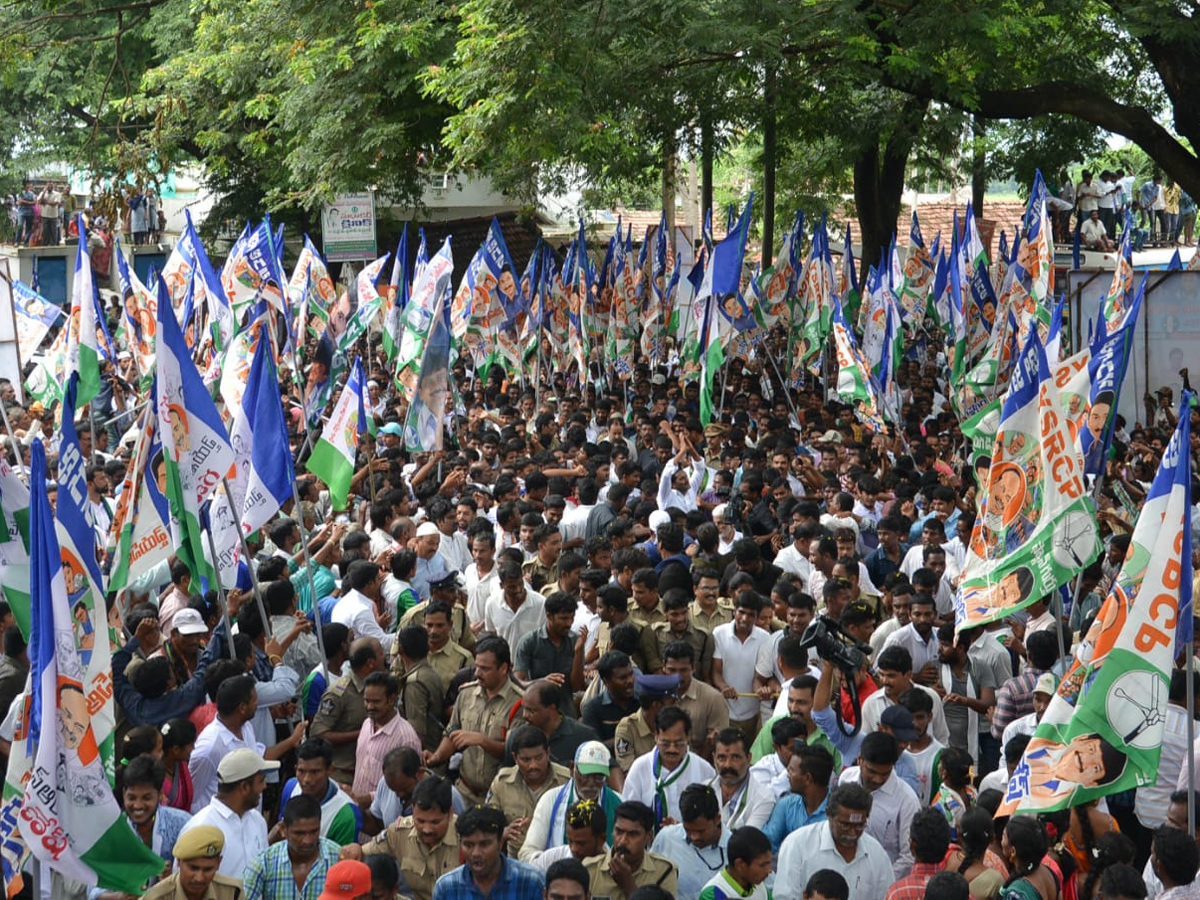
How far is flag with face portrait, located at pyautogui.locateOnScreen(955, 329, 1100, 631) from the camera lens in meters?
7.26

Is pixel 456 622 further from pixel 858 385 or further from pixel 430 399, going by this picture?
pixel 858 385

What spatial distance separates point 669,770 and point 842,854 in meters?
0.92

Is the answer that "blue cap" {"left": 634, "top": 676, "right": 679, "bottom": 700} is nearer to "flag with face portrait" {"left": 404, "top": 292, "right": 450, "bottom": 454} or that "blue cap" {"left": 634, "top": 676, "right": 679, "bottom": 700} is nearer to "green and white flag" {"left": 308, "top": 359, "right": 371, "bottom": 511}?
"green and white flag" {"left": 308, "top": 359, "right": 371, "bottom": 511}

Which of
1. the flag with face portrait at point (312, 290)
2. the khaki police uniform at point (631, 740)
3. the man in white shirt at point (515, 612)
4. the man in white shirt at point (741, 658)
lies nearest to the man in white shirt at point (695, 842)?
the khaki police uniform at point (631, 740)

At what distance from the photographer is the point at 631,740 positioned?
6848 mm

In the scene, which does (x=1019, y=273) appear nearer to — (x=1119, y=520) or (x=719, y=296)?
(x=719, y=296)

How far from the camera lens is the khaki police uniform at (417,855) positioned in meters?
5.92

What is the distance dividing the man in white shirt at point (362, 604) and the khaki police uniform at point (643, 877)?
2692 mm

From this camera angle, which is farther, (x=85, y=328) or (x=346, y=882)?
(x=85, y=328)

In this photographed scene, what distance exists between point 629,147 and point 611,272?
1930 mm

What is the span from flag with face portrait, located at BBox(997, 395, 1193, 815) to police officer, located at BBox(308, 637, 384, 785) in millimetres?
2863

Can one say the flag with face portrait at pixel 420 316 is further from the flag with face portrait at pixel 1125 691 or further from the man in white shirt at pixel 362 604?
the flag with face portrait at pixel 1125 691

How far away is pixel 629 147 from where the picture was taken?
63.4ft

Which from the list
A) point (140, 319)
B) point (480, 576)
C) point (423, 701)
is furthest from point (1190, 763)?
point (140, 319)
